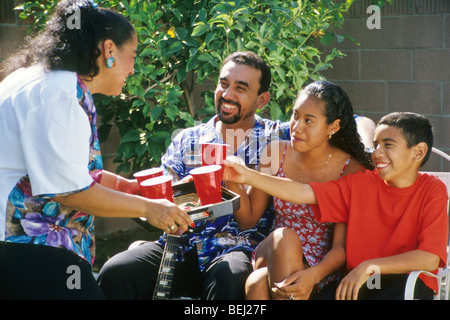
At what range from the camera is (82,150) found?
6.41 feet

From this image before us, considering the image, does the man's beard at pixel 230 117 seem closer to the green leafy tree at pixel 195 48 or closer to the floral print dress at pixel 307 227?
the green leafy tree at pixel 195 48

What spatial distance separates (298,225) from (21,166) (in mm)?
1290

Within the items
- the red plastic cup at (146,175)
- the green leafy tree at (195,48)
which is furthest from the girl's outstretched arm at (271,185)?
the green leafy tree at (195,48)

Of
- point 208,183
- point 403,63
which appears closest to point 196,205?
point 208,183

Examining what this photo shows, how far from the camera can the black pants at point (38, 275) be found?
1.98 metres

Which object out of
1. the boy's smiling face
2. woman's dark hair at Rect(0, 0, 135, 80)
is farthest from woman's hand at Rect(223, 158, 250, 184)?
woman's dark hair at Rect(0, 0, 135, 80)

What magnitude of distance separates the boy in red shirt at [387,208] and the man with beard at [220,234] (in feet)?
1.19

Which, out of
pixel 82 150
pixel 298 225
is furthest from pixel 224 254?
pixel 82 150

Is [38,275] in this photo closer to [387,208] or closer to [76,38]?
[76,38]

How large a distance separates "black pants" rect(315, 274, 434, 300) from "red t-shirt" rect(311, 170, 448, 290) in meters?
0.05

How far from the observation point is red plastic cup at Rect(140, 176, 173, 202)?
7.52 feet

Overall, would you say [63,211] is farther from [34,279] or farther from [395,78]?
[395,78]

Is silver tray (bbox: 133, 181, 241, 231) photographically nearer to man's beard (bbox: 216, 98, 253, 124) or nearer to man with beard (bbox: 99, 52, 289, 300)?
man with beard (bbox: 99, 52, 289, 300)
